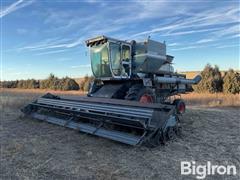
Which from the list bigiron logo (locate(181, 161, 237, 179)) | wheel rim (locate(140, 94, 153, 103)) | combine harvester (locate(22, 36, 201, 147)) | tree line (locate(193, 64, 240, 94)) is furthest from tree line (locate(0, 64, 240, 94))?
bigiron logo (locate(181, 161, 237, 179))

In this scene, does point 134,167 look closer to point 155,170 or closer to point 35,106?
point 155,170

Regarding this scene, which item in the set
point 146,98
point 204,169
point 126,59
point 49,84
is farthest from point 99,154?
point 49,84

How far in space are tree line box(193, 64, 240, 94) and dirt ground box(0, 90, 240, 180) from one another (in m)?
15.5

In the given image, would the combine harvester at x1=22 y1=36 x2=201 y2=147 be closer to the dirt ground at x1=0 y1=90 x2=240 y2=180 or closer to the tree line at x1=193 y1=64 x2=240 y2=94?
the dirt ground at x1=0 y1=90 x2=240 y2=180

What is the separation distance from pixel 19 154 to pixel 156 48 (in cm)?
709

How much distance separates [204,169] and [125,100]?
283cm

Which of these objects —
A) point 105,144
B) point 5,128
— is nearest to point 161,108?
point 105,144

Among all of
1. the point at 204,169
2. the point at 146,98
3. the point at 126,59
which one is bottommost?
the point at 204,169

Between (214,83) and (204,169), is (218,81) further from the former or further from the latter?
(204,169)

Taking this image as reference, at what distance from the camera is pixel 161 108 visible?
19.2 feet

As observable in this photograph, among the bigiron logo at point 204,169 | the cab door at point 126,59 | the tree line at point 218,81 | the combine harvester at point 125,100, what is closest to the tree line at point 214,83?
the tree line at point 218,81

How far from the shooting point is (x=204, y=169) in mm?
4660

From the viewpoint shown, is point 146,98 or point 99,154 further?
point 146,98

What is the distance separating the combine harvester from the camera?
5.60m
